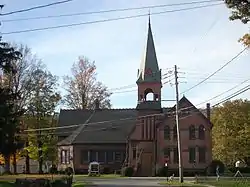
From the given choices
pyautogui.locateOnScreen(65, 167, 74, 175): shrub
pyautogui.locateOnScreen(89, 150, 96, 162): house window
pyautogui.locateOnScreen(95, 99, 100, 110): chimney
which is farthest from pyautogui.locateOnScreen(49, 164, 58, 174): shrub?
pyautogui.locateOnScreen(95, 99, 100, 110): chimney

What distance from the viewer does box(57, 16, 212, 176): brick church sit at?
8212cm

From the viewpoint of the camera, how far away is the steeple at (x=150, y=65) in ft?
281

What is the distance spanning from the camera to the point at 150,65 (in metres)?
85.7

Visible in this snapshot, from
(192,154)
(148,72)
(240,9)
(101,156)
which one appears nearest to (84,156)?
(101,156)

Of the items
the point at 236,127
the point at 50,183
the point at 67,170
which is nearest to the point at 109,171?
the point at 67,170

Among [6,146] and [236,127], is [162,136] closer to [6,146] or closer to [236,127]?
[236,127]

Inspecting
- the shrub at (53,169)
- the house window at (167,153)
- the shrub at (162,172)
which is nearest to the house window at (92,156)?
the shrub at (53,169)

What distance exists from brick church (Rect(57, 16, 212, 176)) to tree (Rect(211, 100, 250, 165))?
3920 mm

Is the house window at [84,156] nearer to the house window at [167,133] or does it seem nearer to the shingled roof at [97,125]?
the shingled roof at [97,125]

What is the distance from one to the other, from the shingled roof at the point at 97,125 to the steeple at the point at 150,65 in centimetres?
854

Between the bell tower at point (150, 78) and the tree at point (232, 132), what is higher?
the bell tower at point (150, 78)

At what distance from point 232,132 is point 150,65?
15.8 meters

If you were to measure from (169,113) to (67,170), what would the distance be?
1663cm

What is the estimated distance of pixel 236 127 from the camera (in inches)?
3484
